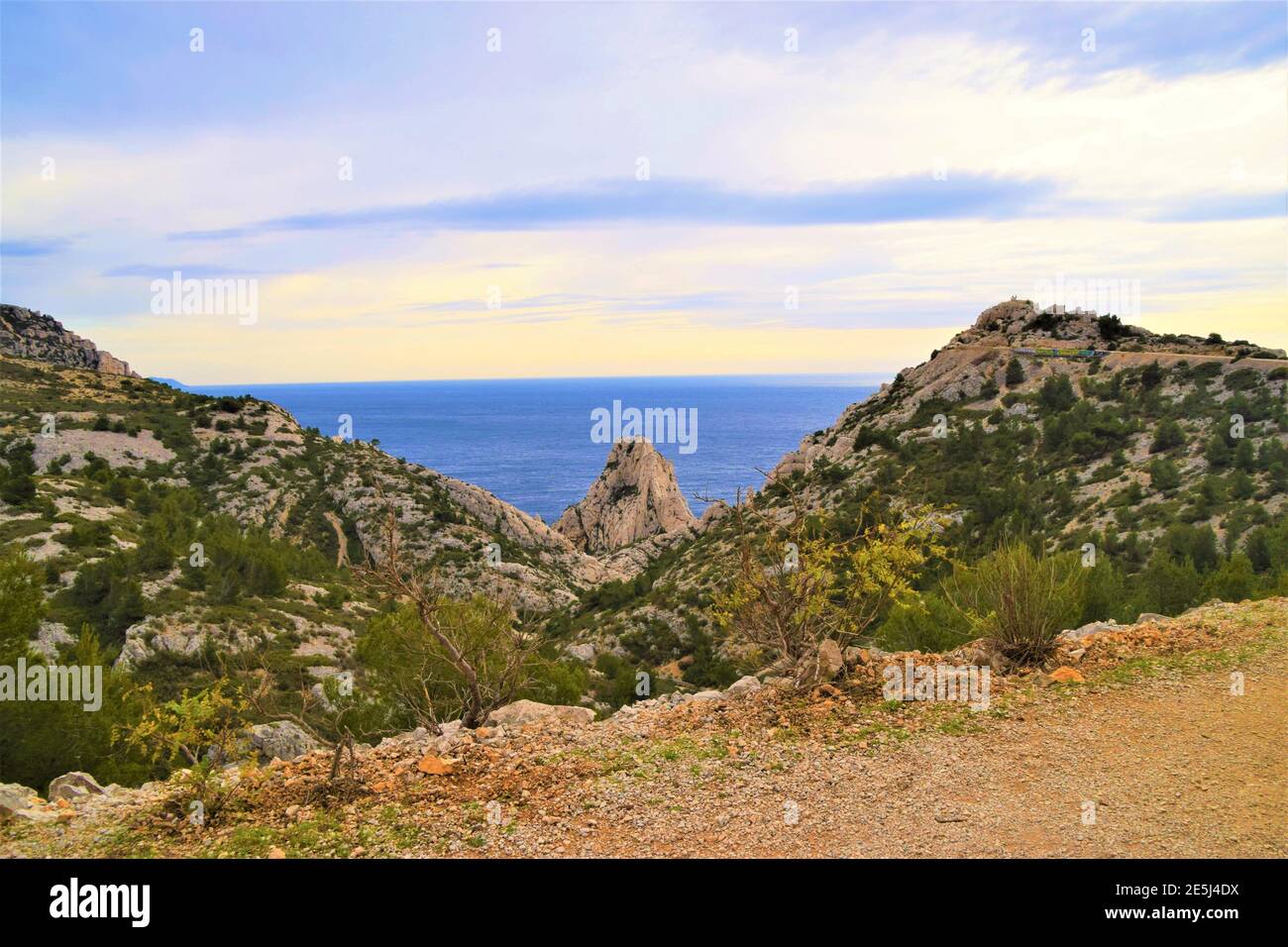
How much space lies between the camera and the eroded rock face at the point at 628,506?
216 ft

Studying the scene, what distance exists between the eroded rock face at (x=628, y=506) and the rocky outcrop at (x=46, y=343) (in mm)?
42202

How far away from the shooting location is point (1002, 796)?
24.0 ft

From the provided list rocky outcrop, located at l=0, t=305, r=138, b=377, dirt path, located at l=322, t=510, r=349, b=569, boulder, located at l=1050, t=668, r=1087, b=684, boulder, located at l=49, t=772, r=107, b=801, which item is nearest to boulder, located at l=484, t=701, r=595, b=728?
boulder, located at l=49, t=772, r=107, b=801

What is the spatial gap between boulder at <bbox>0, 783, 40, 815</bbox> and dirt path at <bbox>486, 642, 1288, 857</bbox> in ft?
17.4

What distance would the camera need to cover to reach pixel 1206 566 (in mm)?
20078

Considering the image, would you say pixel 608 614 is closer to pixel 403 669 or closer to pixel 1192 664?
pixel 403 669

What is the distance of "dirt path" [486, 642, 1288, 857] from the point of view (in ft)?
21.7

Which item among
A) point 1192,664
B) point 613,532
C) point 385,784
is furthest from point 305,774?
point 613,532

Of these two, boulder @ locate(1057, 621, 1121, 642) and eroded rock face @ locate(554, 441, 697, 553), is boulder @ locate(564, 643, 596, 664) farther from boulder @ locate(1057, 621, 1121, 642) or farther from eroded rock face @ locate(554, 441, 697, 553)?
eroded rock face @ locate(554, 441, 697, 553)

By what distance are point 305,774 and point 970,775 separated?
6.97 metres

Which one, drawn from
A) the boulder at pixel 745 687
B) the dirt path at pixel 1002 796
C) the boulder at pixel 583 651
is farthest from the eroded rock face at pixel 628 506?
the dirt path at pixel 1002 796

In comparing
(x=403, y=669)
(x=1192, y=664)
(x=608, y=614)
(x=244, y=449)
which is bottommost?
(x=608, y=614)

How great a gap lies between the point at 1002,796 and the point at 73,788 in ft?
32.3

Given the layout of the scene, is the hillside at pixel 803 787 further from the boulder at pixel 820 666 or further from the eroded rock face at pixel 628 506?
the eroded rock face at pixel 628 506
